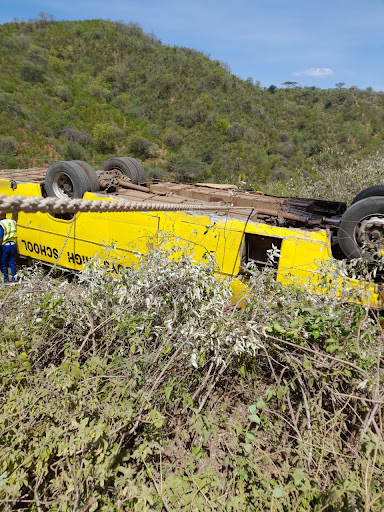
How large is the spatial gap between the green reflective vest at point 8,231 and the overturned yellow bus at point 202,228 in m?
0.14

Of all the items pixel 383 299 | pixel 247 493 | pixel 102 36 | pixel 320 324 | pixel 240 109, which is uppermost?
pixel 102 36

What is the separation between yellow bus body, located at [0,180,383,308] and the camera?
3.50 meters

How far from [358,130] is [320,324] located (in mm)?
39044

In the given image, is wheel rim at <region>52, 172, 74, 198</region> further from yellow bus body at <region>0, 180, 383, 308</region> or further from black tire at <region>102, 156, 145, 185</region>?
black tire at <region>102, 156, 145, 185</region>

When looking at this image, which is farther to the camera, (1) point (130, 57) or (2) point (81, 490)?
(1) point (130, 57)

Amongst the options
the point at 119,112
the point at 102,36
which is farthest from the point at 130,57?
the point at 119,112

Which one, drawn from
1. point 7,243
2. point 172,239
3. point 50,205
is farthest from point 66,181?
point 50,205

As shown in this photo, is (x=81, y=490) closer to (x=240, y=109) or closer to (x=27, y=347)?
(x=27, y=347)

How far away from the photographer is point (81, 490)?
4.78 ft

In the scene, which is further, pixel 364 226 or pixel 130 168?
pixel 130 168

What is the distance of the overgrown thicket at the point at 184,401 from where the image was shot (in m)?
1.55

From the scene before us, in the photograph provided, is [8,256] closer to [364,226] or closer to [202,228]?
[202,228]

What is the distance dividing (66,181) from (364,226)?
5264 millimetres

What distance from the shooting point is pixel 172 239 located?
3.74m
